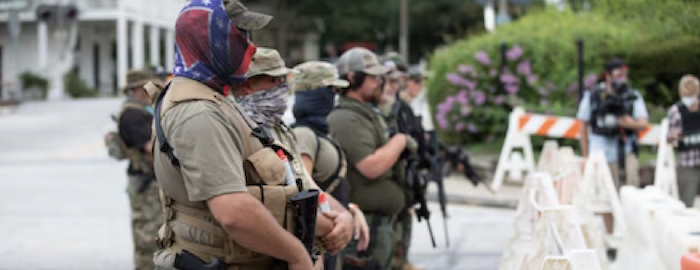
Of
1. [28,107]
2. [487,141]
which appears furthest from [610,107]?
[28,107]

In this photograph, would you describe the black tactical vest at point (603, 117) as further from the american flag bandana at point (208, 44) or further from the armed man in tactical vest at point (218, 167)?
the american flag bandana at point (208, 44)

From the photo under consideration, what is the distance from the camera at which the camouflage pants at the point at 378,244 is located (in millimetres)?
5371

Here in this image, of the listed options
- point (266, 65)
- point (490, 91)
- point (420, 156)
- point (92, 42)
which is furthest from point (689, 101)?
point (92, 42)

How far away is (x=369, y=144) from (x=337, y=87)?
21.2 inches

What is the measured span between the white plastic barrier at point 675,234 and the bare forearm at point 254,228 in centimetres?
206

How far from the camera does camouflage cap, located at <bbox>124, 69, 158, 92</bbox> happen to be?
6.82 metres

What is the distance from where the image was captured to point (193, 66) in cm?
294

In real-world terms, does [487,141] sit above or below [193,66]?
below

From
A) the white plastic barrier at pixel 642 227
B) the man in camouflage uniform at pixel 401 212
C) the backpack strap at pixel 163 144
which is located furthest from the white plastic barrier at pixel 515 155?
the backpack strap at pixel 163 144

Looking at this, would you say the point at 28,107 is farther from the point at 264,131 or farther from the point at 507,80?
the point at 264,131

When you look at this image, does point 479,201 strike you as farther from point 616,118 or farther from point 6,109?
point 6,109

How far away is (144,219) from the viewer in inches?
261

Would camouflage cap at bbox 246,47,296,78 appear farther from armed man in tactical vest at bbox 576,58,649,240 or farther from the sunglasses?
armed man in tactical vest at bbox 576,58,649,240

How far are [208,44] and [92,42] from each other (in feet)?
186
